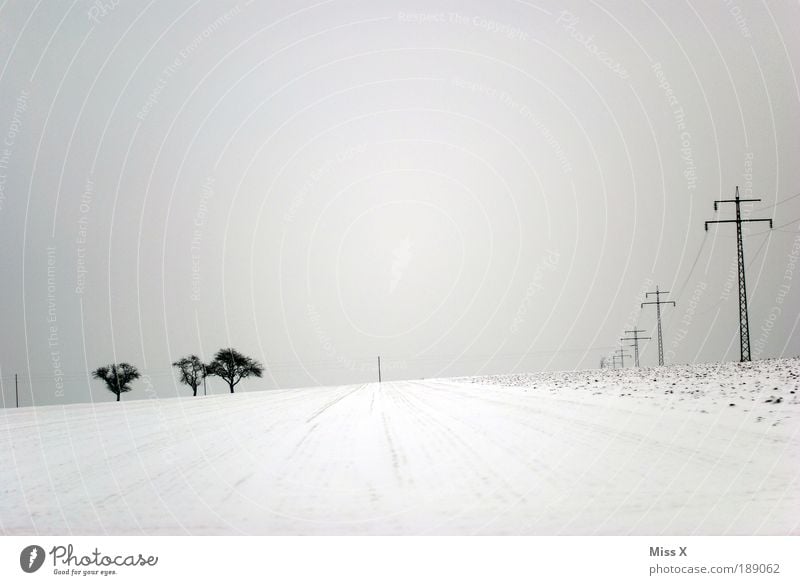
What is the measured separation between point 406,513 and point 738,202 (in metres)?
25.9

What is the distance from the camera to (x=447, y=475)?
354 inches

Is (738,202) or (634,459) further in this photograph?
(738,202)

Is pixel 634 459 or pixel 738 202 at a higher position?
pixel 738 202

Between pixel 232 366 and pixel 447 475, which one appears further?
pixel 232 366

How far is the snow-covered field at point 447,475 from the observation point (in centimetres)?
697

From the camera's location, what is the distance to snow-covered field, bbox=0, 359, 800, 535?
6973 millimetres

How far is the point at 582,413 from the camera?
15992 mm

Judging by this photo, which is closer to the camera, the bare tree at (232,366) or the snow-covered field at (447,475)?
the snow-covered field at (447,475)

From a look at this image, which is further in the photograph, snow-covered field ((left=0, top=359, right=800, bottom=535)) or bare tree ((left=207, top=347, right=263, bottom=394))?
bare tree ((left=207, top=347, right=263, bottom=394))

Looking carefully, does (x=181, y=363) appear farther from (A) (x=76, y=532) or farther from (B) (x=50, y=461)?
(A) (x=76, y=532)
